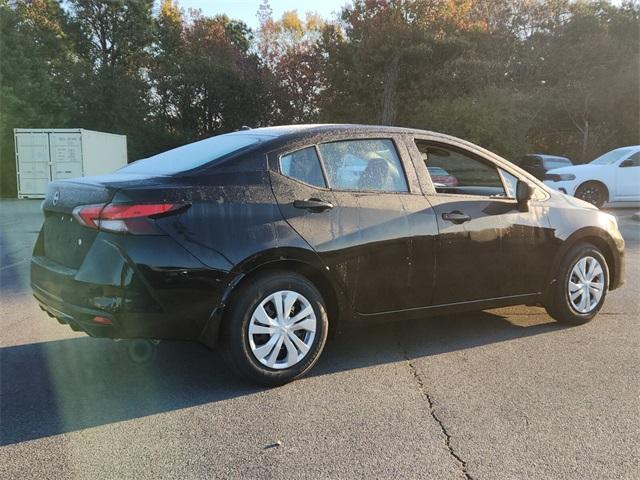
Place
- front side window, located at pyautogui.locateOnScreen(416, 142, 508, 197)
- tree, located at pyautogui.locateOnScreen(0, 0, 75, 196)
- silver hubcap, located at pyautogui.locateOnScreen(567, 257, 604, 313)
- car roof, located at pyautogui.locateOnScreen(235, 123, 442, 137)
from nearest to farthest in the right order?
car roof, located at pyautogui.locateOnScreen(235, 123, 442, 137)
front side window, located at pyautogui.locateOnScreen(416, 142, 508, 197)
silver hubcap, located at pyautogui.locateOnScreen(567, 257, 604, 313)
tree, located at pyautogui.locateOnScreen(0, 0, 75, 196)

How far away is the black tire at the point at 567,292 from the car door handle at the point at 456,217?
1.15m

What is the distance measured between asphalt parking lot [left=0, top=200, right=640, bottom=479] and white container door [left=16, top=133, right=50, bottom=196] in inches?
652

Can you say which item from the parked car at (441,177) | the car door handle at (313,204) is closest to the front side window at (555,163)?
the parked car at (441,177)

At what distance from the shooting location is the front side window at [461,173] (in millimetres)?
4445

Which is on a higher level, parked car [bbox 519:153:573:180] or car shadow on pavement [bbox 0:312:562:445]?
parked car [bbox 519:153:573:180]

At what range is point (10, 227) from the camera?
12258mm

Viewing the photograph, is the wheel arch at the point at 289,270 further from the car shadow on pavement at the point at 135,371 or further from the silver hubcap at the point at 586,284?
the silver hubcap at the point at 586,284

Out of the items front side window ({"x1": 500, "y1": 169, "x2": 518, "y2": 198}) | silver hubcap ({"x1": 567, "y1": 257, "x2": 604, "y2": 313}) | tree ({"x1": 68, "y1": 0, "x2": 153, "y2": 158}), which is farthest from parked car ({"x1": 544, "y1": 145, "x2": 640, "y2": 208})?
tree ({"x1": 68, "y1": 0, "x2": 153, "y2": 158})

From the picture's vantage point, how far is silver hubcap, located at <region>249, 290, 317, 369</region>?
355 centimetres

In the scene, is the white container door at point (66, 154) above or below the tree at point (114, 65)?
below

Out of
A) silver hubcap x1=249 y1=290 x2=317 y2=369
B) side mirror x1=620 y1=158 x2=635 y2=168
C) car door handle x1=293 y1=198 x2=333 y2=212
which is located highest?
side mirror x1=620 y1=158 x2=635 y2=168

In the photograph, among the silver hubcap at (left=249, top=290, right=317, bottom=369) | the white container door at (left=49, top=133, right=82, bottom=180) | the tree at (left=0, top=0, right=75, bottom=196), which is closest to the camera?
the silver hubcap at (left=249, top=290, right=317, bottom=369)

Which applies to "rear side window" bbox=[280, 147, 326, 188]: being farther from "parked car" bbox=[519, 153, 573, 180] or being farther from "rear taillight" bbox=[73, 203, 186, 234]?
"parked car" bbox=[519, 153, 573, 180]

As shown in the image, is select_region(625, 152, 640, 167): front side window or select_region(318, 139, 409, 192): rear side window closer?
select_region(318, 139, 409, 192): rear side window
